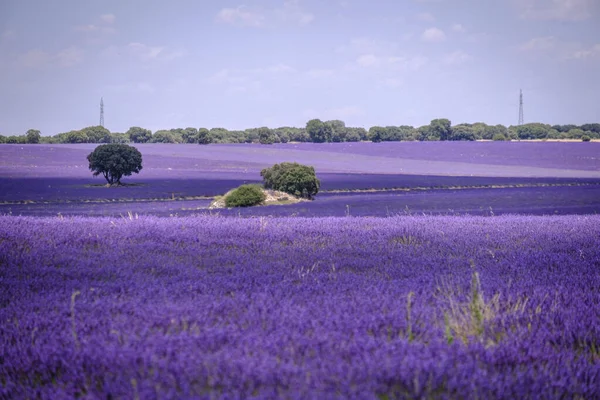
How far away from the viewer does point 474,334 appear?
3436mm

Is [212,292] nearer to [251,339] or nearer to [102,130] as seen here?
[251,339]

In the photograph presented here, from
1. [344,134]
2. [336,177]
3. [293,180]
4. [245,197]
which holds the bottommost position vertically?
[245,197]

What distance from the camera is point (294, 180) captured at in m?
26.8

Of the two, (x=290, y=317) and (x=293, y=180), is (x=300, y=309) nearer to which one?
(x=290, y=317)

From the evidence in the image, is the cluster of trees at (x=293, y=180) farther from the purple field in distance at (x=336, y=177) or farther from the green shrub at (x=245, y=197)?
the green shrub at (x=245, y=197)

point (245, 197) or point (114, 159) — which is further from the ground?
point (114, 159)

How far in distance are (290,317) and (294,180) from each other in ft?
76.4

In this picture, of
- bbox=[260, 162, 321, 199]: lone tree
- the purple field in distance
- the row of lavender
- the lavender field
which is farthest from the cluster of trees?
the row of lavender

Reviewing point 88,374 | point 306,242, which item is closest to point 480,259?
point 306,242

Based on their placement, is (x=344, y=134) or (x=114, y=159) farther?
(x=344, y=134)

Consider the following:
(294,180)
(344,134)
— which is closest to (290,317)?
(294,180)

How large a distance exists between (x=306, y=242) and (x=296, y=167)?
20.3m

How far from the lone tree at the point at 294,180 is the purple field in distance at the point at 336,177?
2.98 ft

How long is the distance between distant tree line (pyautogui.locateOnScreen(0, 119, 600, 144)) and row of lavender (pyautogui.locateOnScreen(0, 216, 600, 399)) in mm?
76993
